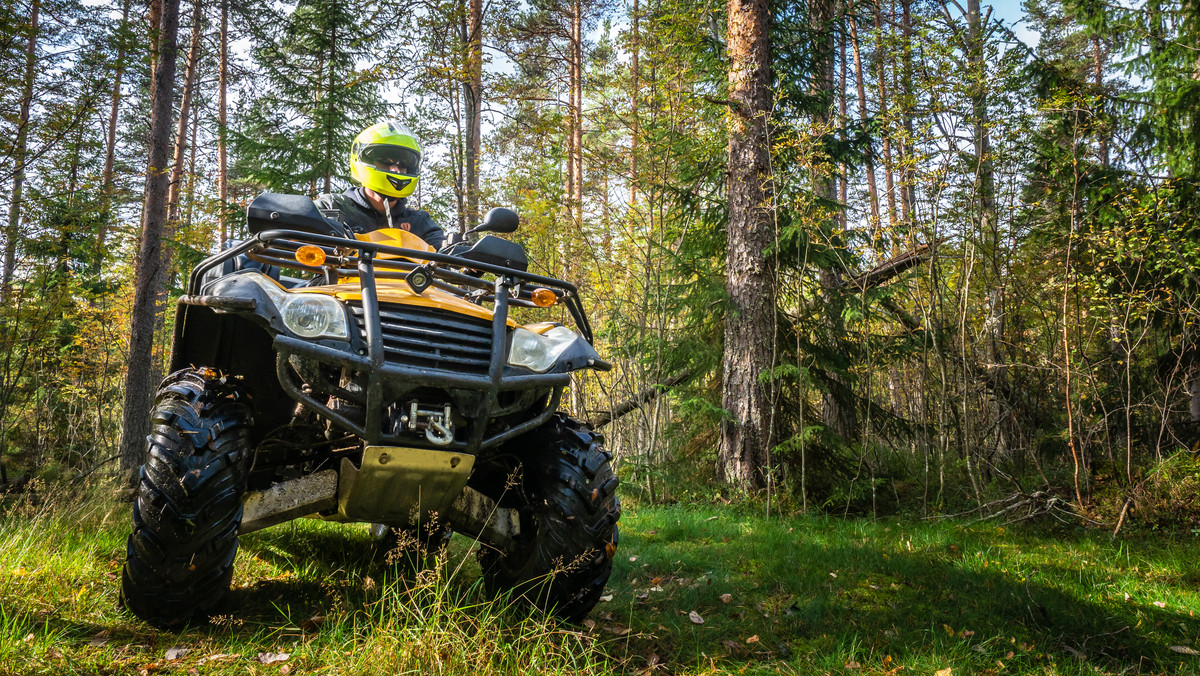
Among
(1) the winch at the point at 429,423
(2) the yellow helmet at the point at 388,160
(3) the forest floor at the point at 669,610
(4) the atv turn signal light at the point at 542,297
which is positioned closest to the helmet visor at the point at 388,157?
(2) the yellow helmet at the point at 388,160

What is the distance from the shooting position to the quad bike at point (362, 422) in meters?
2.43

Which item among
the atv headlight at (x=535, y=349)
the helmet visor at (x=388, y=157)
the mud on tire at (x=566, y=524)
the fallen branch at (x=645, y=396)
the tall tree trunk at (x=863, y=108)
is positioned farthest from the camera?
the tall tree trunk at (x=863, y=108)

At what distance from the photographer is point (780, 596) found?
3713mm

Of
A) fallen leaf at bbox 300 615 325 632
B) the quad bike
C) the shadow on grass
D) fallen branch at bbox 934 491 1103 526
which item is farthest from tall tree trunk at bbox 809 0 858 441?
fallen leaf at bbox 300 615 325 632

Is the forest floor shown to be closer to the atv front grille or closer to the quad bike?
the quad bike

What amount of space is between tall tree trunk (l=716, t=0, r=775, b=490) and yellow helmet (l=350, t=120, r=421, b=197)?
3.53m

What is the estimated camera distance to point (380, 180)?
12.9ft

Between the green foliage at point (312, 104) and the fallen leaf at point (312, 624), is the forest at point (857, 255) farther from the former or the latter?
the fallen leaf at point (312, 624)

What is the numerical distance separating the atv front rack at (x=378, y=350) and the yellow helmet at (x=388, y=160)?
1055 mm

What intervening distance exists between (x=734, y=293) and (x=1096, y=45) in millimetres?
22645

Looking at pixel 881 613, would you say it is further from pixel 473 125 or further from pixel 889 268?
pixel 473 125

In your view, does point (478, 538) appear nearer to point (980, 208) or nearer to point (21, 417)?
point (980, 208)

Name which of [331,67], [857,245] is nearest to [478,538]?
[857,245]

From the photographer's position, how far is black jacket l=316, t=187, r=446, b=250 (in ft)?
13.0
